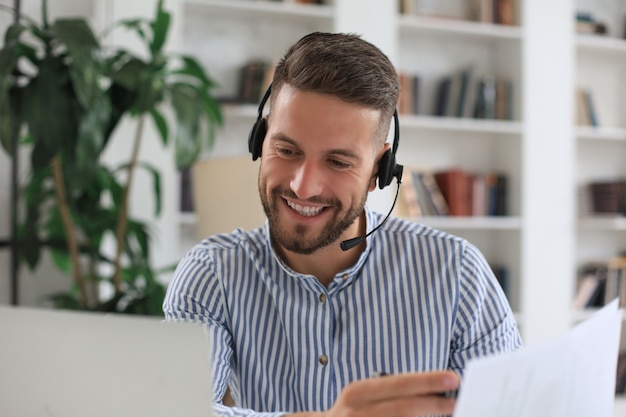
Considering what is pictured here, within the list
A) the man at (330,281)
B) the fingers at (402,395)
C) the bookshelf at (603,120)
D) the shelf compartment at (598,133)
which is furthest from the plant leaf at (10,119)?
the bookshelf at (603,120)

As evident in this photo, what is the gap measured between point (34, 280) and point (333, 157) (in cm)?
236

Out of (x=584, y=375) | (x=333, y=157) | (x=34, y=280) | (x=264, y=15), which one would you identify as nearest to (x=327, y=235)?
(x=333, y=157)

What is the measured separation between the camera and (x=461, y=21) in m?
3.88

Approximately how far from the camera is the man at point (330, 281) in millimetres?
1167

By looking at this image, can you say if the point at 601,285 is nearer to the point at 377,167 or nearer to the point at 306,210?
the point at 377,167

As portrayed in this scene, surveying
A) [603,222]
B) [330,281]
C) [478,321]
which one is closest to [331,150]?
[330,281]

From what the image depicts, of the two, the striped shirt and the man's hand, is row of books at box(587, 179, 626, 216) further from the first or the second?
the man's hand

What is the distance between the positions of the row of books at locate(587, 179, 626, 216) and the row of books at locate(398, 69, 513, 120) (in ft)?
2.18

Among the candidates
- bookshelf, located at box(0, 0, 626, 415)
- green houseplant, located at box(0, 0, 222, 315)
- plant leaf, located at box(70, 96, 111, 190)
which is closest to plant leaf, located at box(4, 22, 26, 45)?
→ green houseplant, located at box(0, 0, 222, 315)

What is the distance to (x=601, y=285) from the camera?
13.7 ft

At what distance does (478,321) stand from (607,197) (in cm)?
317

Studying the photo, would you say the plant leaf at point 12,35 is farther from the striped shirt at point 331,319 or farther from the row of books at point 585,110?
the row of books at point 585,110

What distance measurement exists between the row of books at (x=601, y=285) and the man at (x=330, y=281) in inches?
121

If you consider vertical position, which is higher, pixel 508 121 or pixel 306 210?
pixel 508 121
